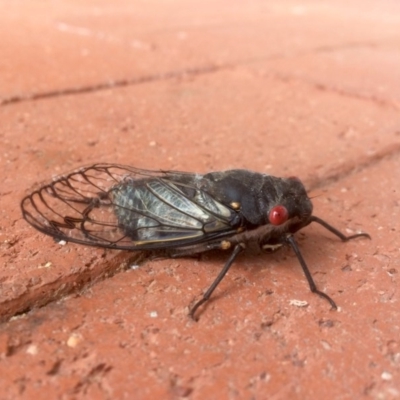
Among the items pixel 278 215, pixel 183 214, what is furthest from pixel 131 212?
pixel 278 215

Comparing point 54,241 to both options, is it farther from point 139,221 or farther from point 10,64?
point 10,64

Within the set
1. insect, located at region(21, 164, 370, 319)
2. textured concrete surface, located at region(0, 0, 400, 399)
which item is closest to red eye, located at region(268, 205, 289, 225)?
insect, located at region(21, 164, 370, 319)

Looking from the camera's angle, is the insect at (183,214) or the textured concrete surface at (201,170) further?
the insect at (183,214)

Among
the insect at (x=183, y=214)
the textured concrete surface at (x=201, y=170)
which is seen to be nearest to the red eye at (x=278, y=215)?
the insect at (x=183, y=214)

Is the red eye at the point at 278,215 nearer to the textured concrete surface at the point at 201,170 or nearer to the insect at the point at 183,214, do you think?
the insect at the point at 183,214

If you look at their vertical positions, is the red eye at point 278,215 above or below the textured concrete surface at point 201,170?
above

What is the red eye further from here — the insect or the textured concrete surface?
the textured concrete surface

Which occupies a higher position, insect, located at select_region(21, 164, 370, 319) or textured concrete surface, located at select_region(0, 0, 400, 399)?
insect, located at select_region(21, 164, 370, 319)

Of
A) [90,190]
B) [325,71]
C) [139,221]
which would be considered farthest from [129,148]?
[325,71]
